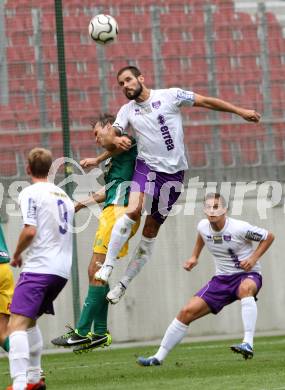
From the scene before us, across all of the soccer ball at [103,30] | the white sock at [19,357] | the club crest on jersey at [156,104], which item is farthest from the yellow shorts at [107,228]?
the white sock at [19,357]

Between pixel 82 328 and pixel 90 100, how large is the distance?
5017mm

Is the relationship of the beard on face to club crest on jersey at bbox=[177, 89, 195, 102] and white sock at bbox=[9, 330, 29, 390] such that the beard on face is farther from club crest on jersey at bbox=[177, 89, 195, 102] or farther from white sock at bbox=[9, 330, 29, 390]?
white sock at bbox=[9, 330, 29, 390]

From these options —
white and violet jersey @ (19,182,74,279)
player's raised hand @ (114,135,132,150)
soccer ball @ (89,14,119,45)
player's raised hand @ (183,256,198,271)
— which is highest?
soccer ball @ (89,14,119,45)

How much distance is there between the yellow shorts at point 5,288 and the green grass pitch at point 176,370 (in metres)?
0.63

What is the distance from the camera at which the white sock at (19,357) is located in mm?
7320

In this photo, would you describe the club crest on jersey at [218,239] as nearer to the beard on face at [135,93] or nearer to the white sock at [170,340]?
the white sock at [170,340]

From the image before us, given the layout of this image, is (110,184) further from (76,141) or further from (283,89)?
(283,89)

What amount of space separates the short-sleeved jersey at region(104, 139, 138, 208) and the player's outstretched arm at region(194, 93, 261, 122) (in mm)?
915

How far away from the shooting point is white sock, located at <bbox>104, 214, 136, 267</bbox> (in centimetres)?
1002

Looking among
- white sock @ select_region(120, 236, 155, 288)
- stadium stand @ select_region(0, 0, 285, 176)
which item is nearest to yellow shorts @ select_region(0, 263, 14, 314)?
white sock @ select_region(120, 236, 155, 288)

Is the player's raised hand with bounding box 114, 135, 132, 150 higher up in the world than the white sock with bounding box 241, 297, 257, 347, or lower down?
higher up

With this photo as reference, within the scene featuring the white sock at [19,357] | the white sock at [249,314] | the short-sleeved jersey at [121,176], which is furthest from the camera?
the short-sleeved jersey at [121,176]

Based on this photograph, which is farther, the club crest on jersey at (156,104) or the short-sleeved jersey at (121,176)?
the short-sleeved jersey at (121,176)

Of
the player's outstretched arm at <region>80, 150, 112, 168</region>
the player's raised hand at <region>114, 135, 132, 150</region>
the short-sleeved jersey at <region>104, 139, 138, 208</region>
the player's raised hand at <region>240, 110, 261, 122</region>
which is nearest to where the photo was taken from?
the player's raised hand at <region>240, 110, 261, 122</region>
